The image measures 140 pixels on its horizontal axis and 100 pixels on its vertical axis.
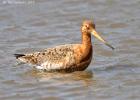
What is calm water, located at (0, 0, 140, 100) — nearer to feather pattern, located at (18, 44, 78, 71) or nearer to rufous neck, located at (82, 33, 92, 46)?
feather pattern, located at (18, 44, 78, 71)

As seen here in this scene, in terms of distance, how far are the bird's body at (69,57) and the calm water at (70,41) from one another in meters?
0.14

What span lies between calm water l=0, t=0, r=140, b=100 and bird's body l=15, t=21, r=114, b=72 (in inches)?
5.5

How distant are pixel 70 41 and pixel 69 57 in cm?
152

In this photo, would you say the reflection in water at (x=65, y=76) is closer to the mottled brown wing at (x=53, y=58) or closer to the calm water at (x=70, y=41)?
the calm water at (x=70, y=41)

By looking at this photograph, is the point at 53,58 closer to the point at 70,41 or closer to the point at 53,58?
the point at 53,58

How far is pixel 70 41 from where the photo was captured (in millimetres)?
12195

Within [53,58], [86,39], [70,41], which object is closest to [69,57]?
[53,58]

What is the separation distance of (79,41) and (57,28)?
0.81 m

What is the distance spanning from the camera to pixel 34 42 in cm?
1228

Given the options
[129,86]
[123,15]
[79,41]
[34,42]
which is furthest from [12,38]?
[129,86]

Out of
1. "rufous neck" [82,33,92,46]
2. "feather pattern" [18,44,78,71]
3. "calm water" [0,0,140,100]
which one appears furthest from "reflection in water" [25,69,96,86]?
"rufous neck" [82,33,92,46]

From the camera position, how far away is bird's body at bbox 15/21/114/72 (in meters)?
10.7

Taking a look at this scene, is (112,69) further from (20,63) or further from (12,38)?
(12,38)

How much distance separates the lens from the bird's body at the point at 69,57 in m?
10.7
